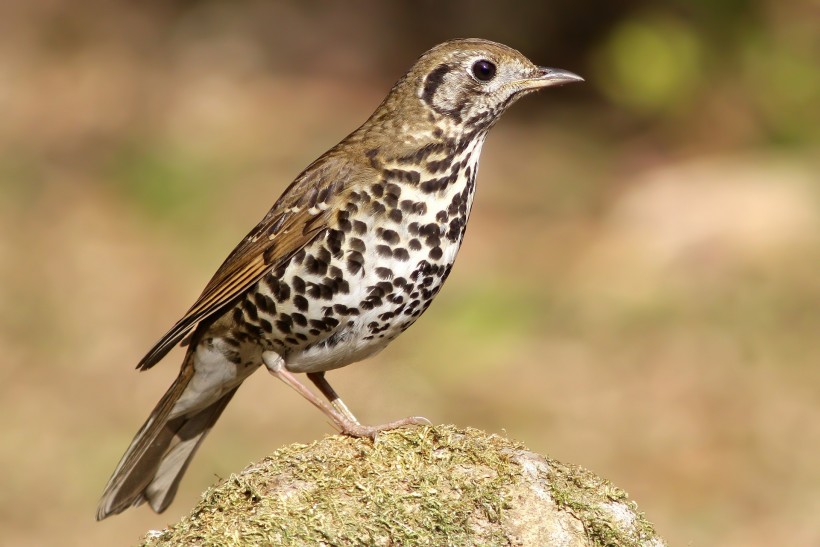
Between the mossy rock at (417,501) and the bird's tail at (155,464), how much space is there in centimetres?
116

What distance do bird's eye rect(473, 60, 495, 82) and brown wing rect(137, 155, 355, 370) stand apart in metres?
0.63

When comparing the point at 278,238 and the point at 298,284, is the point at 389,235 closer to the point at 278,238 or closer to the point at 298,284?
the point at 298,284

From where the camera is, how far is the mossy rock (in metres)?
3.40

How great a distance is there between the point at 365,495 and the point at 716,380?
5.32 meters

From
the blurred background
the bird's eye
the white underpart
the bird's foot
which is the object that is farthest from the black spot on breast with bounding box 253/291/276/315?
the blurred background

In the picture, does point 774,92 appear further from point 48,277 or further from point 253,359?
point 253,359

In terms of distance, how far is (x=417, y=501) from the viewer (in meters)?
3.48

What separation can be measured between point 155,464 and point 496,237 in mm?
5850

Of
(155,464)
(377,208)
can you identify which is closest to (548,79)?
(377,208)

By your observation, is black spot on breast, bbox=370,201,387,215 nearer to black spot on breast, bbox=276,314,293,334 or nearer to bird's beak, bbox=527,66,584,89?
black spot on breast, bbox=276,314,293,334

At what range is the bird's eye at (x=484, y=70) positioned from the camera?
458 cm

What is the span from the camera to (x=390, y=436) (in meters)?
3.85

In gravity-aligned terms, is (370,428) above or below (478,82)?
below

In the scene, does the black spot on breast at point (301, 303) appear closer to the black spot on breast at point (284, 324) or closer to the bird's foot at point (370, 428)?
the black spot on breast at point (284, 324)
